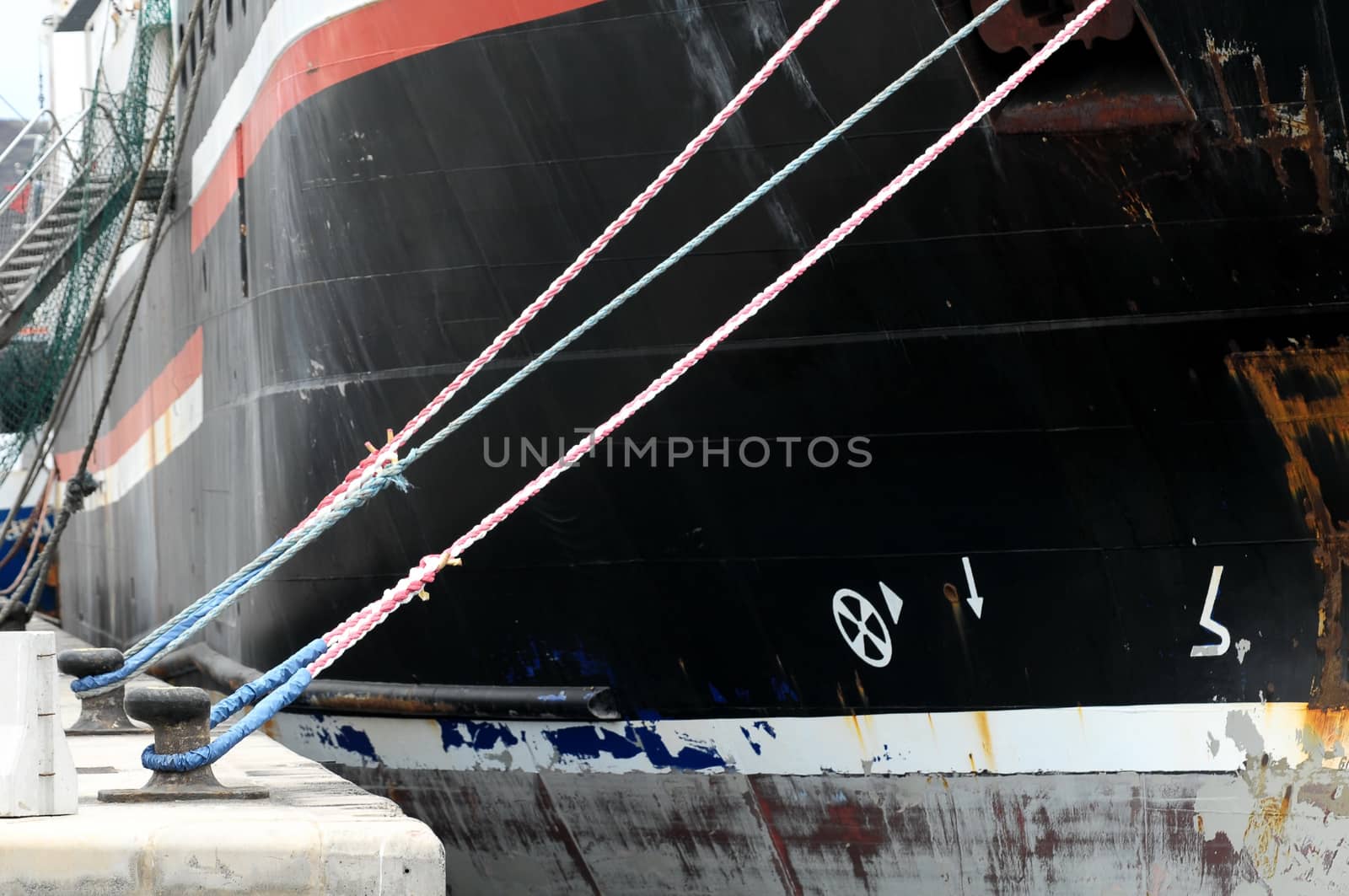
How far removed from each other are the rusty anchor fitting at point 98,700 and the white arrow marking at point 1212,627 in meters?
3.92

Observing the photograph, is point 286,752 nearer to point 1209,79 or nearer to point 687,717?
point 687,717

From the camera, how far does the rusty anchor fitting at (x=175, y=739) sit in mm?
4465

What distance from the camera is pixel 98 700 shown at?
6449mm

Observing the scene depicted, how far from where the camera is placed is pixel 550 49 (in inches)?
229

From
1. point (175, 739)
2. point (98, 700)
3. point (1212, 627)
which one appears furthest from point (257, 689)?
point (1212, 627)

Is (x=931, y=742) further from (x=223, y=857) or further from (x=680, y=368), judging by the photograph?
(x=223, y=857)

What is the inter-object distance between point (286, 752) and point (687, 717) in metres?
1.53

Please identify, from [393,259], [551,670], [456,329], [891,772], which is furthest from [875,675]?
[393,259]

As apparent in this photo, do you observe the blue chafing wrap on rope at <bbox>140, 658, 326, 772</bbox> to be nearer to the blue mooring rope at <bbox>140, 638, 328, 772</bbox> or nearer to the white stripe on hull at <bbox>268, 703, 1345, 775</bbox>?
the blue mooring rope at <bbox>140, 638, 328, 772</bbox>

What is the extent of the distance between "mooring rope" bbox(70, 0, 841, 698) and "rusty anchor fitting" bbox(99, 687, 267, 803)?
0.34 m

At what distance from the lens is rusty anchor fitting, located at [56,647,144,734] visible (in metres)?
5.95

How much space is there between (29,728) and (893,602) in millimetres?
2944

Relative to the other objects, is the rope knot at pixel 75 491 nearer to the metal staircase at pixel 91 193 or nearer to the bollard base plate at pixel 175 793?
the metal staircase at pixel 91 193

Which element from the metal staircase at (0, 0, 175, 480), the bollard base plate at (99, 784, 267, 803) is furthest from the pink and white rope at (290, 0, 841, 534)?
the metal staircase at (0, 0, 175, 480)
